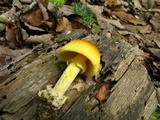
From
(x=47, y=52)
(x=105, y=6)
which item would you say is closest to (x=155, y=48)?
(x=105, y=6)

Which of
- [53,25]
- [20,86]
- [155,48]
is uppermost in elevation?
[20,86]

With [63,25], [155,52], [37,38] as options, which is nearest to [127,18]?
[155,52]

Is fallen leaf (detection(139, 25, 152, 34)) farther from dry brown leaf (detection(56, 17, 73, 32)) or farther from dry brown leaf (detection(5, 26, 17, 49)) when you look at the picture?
dry brown leaf (detection(5, 26, 17, 49))

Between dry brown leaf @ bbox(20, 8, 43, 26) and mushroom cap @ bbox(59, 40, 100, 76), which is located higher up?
mushroom cap @ bbox(59, 40, 100, 76)

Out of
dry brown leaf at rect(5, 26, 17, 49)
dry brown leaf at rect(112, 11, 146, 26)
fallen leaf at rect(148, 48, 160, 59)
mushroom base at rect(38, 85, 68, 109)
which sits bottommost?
fallen leaf at rect(148, 48, 160, 59)

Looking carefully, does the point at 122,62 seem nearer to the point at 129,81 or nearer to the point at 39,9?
the point at 129,81

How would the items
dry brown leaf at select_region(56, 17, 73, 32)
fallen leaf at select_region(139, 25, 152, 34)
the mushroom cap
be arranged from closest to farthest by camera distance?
the mushroom cap → dry brown leaf at select_region(56, 17, 73, 32) → fallen leaf at select_region(139, 25, 152, 34)

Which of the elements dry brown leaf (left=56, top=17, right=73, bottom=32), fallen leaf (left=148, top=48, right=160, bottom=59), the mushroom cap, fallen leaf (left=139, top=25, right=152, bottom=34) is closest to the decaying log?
the mushroom cap

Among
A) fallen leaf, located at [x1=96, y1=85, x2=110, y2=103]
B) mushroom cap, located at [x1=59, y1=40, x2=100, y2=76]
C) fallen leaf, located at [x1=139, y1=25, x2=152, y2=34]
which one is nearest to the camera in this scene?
mushroom cap, located at [x1=59, y1=40, x2=100, y2=76]
